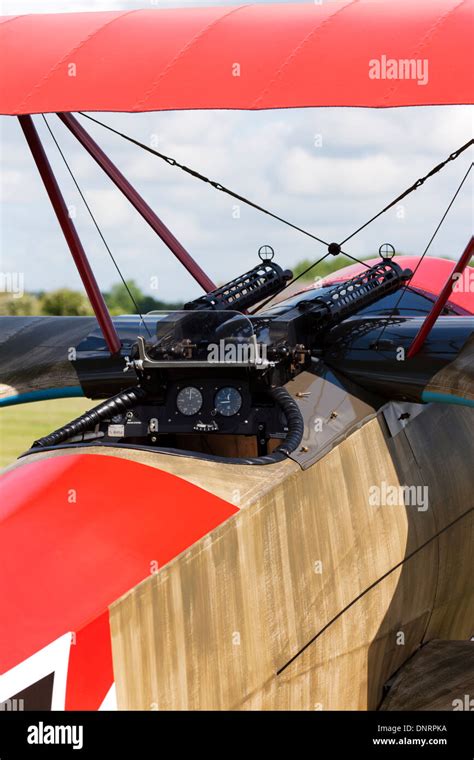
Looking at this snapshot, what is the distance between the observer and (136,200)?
467 inches

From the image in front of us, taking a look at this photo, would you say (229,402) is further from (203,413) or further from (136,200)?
(136,200)

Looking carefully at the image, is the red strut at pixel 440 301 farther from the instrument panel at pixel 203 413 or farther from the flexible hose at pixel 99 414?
the flexible hose at pixel 99 414

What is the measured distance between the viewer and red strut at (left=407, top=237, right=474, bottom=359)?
9625 mm

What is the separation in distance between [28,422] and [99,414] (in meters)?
27.8

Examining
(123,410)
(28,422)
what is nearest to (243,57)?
(123,410)

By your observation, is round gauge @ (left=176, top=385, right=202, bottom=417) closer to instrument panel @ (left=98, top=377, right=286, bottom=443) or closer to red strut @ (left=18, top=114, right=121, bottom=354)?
instrument panel @ (left=98, top=377, right=286, bottom=443)

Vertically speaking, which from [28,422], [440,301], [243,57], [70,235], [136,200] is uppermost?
[243,57]

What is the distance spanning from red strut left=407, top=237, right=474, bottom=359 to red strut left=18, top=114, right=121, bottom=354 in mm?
2825

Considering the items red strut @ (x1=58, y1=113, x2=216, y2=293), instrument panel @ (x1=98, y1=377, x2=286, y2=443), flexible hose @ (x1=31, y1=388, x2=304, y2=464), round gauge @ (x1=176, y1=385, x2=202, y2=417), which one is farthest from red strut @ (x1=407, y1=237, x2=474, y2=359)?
red strut @ (x1=58, y1=113, x2=216, y2=293)

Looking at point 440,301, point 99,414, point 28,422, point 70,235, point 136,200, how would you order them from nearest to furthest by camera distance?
point 99,414, point 440,301, point 70,235, point 136,200, point 28,422

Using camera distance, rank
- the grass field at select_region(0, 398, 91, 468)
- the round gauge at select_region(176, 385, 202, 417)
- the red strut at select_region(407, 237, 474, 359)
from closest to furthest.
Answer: the round gauge at select_region(176, 385, 202, 417) → the red strut at select_region(407, 237, 474, 359) → the grass field at select_region(0, 398, 91, 468)

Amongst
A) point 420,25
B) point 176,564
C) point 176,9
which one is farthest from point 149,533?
point 176,9

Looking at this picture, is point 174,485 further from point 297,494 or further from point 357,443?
point 357,443
